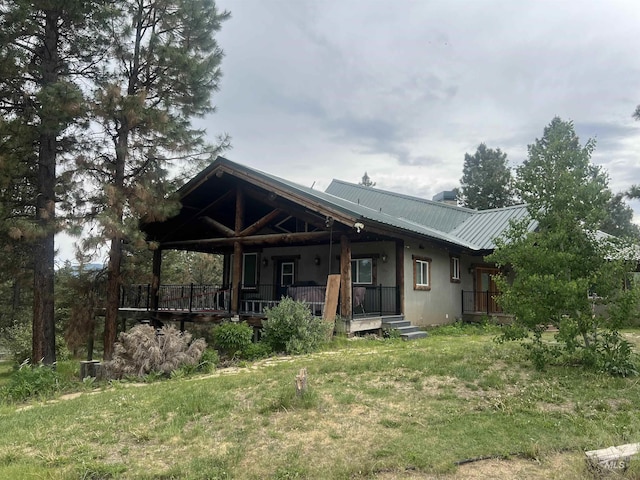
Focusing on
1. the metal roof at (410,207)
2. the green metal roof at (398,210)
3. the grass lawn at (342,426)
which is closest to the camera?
the grass lawn at (342,426)

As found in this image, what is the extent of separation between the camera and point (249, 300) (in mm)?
14383

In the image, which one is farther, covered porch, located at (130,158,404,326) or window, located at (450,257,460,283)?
window, located at (450,257,460,283)

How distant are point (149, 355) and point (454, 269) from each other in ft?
38.6

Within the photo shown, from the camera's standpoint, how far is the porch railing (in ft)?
40.2

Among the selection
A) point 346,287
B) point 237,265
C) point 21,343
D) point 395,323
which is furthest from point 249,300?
point 21,343

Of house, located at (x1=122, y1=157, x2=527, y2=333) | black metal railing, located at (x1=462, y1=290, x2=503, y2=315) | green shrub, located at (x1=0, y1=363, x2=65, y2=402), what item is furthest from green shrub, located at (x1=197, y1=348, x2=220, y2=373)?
black metal railing, located at (x1=462, y1=290, x2=503, y2=315)

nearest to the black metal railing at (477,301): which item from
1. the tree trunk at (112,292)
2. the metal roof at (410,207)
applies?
the metal roof at (410,207)

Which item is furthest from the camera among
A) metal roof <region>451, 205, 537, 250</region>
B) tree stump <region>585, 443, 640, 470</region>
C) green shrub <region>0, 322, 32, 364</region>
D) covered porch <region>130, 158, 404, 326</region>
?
metal roof <region>451, 205, 537, 250</region>

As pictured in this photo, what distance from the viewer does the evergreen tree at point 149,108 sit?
1173cm

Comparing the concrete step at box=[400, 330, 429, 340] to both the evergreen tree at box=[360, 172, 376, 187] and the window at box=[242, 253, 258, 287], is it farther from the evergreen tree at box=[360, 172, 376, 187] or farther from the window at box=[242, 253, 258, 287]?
the evergreen tree at box=[360, 172, 376, 187]

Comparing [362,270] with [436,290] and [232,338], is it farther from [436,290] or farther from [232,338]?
[232,338]

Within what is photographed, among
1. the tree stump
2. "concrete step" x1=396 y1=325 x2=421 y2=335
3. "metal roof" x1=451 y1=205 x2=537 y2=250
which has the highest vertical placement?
"metal roof" x1=451 y1=205 x2=537 y2=250

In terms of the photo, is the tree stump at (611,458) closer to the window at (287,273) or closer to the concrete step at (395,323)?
the concrete step at (395,323)

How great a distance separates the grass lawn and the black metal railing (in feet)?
33.6
